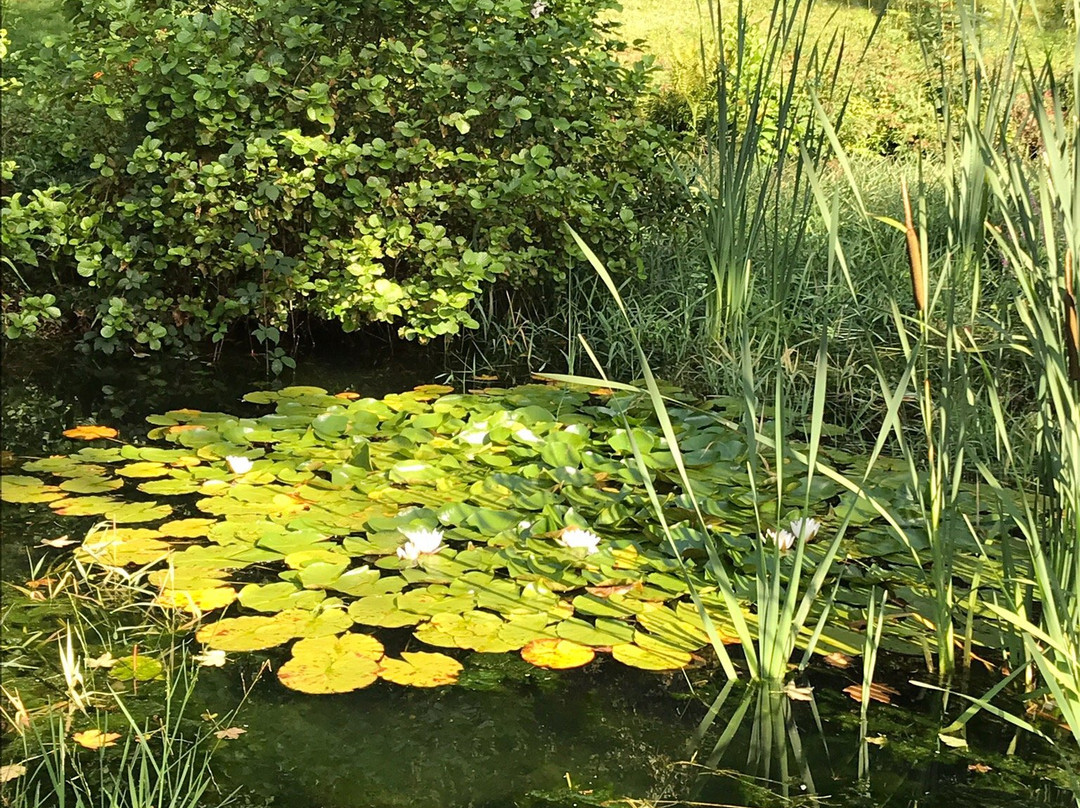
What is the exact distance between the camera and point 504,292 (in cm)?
452

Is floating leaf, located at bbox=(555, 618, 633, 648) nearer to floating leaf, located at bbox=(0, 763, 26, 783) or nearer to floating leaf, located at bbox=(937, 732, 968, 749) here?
floating leaf, located at bbox=(937, 732, 968, 749)

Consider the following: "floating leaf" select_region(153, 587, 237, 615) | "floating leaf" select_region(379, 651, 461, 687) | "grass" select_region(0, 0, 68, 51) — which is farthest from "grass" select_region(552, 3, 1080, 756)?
"grass" select_region(0, 0, 68, 51)

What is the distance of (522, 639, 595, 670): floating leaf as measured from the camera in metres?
1.94

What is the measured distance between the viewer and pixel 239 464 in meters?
2.71

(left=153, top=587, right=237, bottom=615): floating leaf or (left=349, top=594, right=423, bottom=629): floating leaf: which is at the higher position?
(left=349, top=594, right=423, bottom=629): floating leaf

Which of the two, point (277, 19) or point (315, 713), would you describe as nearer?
point (315, 713)

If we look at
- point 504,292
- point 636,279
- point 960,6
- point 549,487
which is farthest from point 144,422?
point 960,6

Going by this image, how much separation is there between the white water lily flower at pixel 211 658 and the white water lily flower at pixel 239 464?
2.79 feet

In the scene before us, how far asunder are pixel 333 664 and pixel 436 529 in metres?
0.58

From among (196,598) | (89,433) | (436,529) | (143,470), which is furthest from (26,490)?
(436,529)

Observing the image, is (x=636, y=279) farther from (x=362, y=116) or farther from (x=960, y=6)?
(x=960, y=6)

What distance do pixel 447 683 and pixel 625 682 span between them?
1.07ft

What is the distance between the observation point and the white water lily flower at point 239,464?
2.70 m

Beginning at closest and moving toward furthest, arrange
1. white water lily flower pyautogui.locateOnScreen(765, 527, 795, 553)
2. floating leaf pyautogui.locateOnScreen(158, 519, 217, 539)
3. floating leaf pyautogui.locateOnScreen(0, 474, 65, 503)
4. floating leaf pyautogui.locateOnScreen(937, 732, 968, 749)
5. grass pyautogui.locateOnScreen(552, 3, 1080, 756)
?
1. grass pyautogui.locateOnScreen(552, 3, 1080, 756)
2. floating leaf pyautogui.locateOnScreen(937, 732, 968, 749)
3. white water lily flower pyautogui.locateOnScreen(765, 527, 795, 553)
4. floating leaf pyautogui.locateOnScreen(158, 519, 217, 539)
5. floating leaf pyautogui.locateOnScreen(0, 474, 65, 503)
